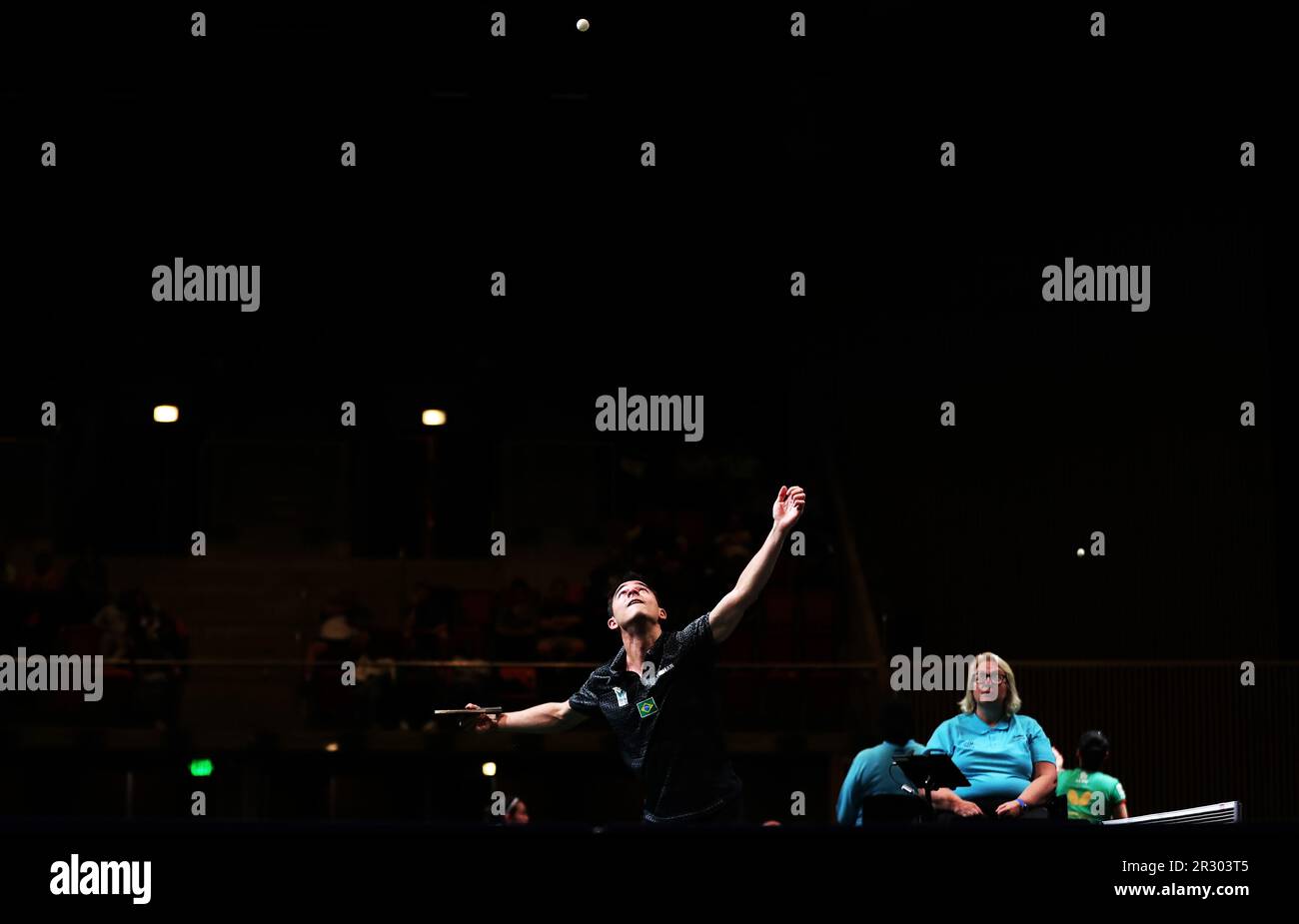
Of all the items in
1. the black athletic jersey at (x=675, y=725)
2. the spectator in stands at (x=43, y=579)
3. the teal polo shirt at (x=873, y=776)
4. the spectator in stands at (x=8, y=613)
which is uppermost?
the spectator in stands at (x=43, y=579)

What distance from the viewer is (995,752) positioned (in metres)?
6.53

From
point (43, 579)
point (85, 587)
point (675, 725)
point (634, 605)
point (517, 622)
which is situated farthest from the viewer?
point (43, 579)

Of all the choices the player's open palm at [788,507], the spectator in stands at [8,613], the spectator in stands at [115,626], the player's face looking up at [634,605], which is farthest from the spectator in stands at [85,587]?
the player's open palm at [788,507]

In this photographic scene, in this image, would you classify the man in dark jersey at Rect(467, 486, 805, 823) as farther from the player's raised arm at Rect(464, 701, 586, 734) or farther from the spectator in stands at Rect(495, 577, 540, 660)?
the spectator in stands at Rect(495, 577, 540, 660)

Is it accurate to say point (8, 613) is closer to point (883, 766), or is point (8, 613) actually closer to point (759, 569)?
point (883, 766)

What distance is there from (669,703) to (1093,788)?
3892mm

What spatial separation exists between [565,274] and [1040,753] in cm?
889

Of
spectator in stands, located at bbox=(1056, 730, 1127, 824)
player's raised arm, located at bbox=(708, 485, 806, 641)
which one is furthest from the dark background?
player's raised arm, located at bbox=(708, 485, 806, 641)

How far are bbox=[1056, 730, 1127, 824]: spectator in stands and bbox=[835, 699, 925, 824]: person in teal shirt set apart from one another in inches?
57.8

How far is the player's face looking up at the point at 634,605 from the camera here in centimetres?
530

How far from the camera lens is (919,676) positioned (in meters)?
11.9

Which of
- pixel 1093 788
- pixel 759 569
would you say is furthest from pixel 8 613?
pixel 759 569

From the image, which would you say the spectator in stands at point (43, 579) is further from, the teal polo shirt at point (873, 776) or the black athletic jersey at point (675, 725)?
the black athletic jersey at point (675, 725)

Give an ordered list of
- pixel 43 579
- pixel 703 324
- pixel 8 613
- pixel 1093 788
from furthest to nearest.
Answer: pixel 703 324, pixel 43 579, pixel 8 613, pixel 1093 788
